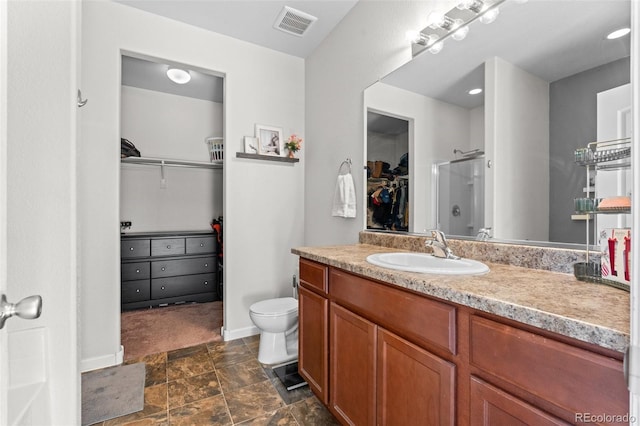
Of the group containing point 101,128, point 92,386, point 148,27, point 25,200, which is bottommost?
point 92,386

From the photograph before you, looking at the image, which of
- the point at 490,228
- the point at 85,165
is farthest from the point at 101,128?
the point at 490,228

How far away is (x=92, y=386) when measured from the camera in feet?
6.35

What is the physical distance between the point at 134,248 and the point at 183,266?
57 cm

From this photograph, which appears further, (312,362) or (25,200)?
(312,362)

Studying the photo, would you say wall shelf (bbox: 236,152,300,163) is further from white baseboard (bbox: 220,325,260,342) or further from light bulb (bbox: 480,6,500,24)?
light bulb (bbox: 480,6,500,24)

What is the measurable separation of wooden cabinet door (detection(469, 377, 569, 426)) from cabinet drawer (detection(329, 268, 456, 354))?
12 cm

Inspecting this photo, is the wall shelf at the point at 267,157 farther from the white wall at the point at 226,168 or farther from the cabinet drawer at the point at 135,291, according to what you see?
the cabinet drawer at the point at 135,291

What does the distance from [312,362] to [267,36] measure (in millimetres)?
2690

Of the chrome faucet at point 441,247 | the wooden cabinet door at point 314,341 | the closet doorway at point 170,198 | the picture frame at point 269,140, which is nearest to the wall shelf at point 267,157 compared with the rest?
the picture frame at point 269,140

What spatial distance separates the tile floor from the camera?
1.61 m

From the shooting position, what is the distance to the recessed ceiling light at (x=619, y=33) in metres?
0.95

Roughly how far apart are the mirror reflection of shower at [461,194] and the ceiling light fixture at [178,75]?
292cm

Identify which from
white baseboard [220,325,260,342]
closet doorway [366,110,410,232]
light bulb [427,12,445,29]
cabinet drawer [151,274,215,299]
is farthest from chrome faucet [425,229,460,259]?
cabinet drawer [151,274,215,299]

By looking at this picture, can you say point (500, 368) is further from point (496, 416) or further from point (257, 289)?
point (257, 289)
